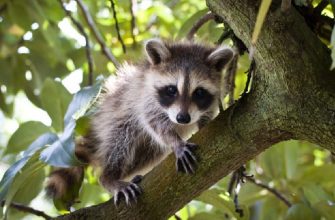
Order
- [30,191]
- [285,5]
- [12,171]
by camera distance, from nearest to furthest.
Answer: [285,5] < [12,171] < [30,191]

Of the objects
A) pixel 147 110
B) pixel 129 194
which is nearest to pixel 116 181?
pixel 147 110

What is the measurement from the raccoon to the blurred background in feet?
0.34

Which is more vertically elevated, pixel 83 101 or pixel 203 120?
pixel 83 101

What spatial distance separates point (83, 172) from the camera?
8.58 feet

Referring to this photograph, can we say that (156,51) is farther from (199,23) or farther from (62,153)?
(62,153)

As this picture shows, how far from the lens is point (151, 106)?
8.74ft

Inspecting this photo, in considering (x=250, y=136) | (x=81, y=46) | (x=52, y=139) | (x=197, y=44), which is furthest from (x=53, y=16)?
(x=250, y=136)

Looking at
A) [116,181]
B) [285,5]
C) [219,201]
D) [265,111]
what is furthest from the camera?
[116,181]

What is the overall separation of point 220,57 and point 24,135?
85 cm

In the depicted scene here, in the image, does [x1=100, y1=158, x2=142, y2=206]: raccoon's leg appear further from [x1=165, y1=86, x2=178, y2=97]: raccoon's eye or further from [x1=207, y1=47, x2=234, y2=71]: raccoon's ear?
[x1=207, y1=47, x2=234, y2=71]: raccoon's ear

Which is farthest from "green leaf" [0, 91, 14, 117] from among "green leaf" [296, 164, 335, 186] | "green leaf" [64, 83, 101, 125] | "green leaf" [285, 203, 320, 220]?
"green leaf" [285, 203, 320, 220]

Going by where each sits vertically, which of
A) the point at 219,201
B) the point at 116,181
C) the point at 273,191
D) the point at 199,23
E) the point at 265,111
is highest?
the point at 265,111

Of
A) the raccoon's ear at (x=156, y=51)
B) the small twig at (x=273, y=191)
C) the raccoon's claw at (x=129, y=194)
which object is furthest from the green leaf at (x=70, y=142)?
the small twig at (x=273, y=191)

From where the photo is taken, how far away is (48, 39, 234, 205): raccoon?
8.39 ft
